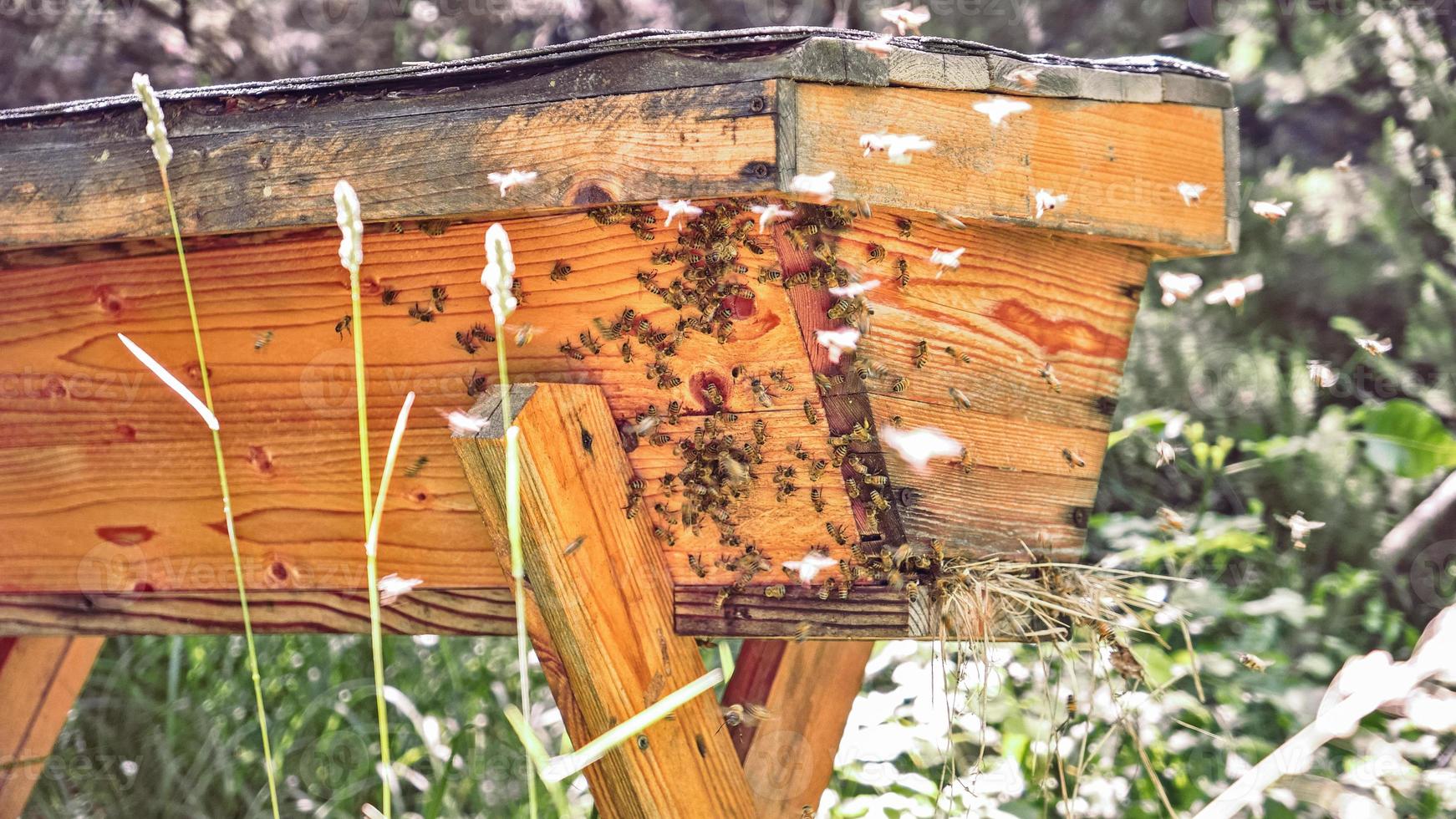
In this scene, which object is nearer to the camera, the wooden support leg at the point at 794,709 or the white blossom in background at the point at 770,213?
the white blossom in background at the point at 770,213

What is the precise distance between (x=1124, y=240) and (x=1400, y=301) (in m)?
3.45

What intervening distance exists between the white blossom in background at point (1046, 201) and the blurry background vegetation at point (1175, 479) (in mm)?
1496

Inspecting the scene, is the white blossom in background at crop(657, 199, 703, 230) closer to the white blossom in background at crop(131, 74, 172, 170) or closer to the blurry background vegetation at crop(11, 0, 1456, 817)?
the white blossom in background at crop(131, 74, 172, 170)

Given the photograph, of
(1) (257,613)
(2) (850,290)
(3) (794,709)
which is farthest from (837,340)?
(1) (257,613)

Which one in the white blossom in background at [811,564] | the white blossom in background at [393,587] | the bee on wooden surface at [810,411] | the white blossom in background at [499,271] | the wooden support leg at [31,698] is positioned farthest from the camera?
the wooden support leg at [31,698]

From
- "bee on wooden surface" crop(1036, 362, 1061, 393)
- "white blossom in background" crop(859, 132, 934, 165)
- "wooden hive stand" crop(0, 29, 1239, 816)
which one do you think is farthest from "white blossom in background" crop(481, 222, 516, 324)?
"bee on wooden surface" crop(1036, 362, 1061, 393)

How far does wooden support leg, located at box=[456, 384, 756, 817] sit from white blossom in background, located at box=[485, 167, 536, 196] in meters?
0.25

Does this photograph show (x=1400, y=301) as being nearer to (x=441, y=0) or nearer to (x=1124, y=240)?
(x=1124, y=240)

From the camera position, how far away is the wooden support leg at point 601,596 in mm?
1399

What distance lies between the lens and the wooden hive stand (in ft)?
4.49

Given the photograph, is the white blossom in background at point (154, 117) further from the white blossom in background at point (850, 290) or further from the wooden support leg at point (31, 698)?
the wooden support leg at point (31, 698)

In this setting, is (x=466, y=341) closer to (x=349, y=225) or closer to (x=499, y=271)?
(x=349, y=225)

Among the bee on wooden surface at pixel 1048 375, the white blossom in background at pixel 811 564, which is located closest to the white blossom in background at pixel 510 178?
the white blossom in background at pixel 811 564

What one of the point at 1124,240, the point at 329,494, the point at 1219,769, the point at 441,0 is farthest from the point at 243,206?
the point at 441,0
